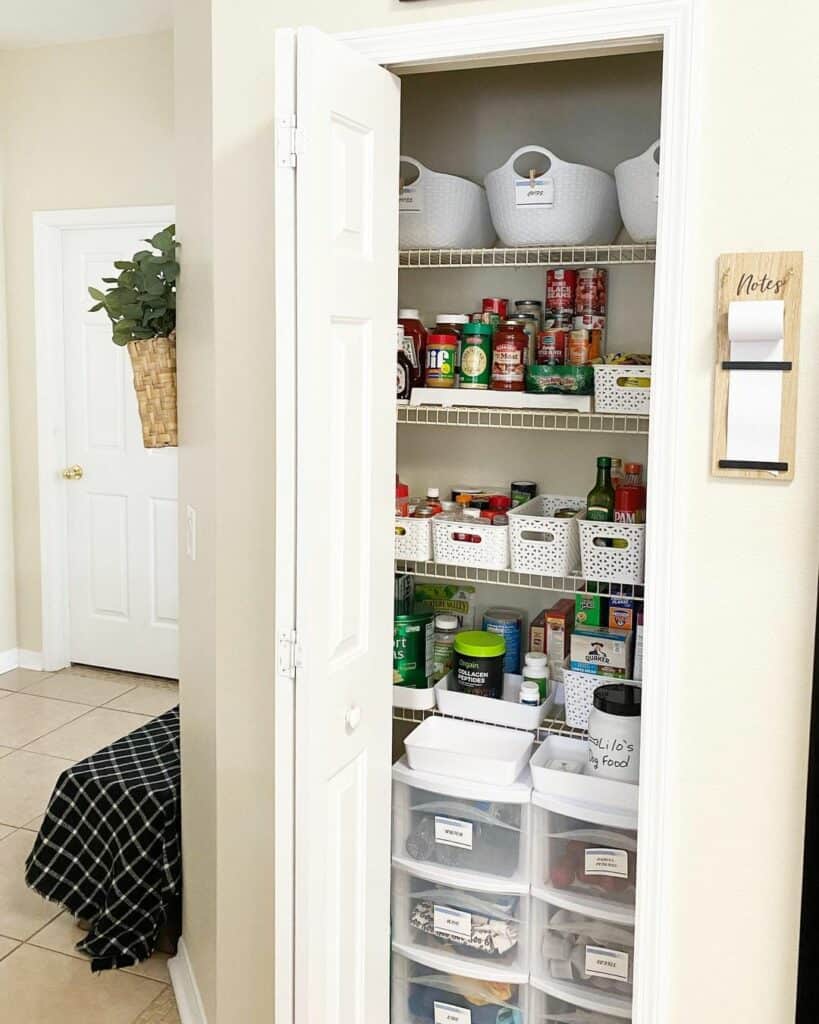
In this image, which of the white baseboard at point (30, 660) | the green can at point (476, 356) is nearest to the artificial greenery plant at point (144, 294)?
the green can at point (476, 356)

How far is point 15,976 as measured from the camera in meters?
2.58

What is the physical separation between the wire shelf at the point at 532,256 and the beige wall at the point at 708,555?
0.44 metres

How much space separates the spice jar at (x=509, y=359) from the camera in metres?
2.18

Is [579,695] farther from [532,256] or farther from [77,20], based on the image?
[77,20]

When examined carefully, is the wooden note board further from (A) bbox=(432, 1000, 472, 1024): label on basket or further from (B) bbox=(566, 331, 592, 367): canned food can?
(A) bbox=(432, 1000, 472, 1024): label on basket

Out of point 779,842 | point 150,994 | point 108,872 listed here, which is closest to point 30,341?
point 108,872

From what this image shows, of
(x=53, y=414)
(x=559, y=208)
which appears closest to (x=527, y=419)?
(x=559, y=208)

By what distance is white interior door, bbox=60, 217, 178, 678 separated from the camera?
4.56m

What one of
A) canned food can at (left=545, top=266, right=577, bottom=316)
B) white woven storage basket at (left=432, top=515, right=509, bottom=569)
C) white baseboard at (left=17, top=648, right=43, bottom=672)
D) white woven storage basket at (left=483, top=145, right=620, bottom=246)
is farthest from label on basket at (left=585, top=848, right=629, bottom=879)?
white baseboard at (left=17, top=648, right=43, bottom=672)

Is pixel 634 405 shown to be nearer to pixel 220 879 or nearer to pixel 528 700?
pixel 528 700

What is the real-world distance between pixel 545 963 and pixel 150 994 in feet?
3.58

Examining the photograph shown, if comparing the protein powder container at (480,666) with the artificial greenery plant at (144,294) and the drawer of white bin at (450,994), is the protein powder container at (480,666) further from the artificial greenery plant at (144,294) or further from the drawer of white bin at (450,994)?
the artificial greenery plant at (144,294)

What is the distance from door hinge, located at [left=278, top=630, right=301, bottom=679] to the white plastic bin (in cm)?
67

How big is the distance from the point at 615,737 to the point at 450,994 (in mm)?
667
